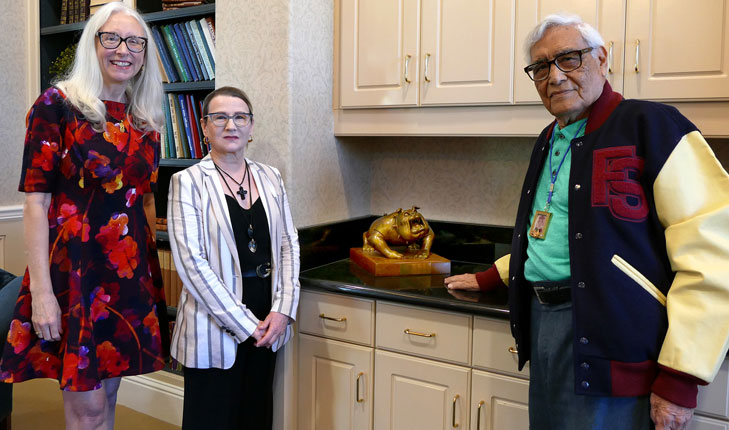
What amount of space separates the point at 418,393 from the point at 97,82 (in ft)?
4.63

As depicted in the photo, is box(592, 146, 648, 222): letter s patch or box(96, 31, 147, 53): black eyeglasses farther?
box(96, 31, 147, 53): black eyeglasses

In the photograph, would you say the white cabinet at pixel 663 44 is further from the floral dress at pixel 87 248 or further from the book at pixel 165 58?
the book at pixel 165 58

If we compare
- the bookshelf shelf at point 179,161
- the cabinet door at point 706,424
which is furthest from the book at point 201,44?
the cabinet door at point 706,424

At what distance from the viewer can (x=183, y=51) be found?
2648mm

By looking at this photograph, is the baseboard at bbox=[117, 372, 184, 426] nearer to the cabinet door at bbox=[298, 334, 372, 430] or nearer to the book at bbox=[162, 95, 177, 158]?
the cabinet door at bbox=[298, 334, 372, 430]

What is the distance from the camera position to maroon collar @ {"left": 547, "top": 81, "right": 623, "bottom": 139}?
1352mm

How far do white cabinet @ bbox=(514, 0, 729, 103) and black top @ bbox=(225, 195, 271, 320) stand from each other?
1.20m

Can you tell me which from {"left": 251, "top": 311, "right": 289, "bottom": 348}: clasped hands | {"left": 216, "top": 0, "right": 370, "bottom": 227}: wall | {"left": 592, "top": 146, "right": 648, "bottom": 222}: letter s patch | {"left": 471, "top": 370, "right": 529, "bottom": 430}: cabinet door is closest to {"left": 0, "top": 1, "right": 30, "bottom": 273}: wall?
{"left": 216, "top": 0, "right": 370, "bottom": 227}: wall

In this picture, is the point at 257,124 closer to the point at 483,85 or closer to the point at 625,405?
the point at 483,85

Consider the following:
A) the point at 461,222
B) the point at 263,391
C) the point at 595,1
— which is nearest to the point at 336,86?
the point at 461,222

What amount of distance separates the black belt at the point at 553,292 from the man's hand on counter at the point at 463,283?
0.50 metres

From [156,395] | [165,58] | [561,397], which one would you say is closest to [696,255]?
[561,397]

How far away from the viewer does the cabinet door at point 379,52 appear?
2246 millimetres

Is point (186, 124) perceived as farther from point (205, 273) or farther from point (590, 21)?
point (590, 21)
